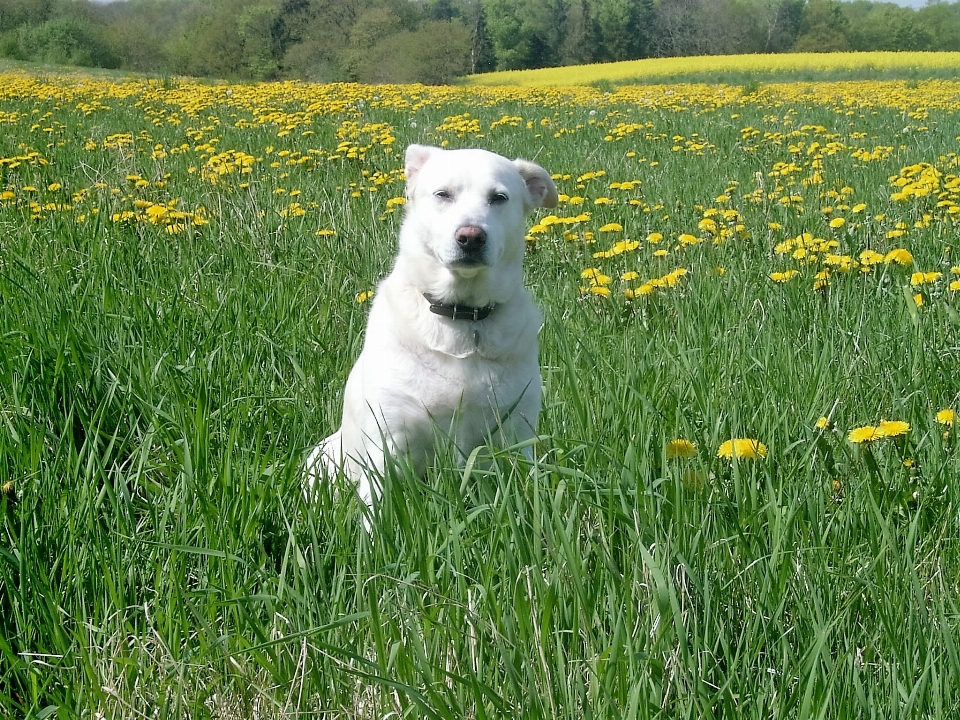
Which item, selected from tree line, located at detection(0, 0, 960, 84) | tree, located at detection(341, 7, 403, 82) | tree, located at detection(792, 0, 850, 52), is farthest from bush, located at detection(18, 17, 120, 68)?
tree, located at detection(792, 0, 850, 52)

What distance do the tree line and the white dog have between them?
21604 millimetres

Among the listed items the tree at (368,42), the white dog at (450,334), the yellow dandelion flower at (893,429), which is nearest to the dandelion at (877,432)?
the yellow dandelion flower at (893,429)

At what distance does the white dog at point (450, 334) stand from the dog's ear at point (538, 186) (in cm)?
19

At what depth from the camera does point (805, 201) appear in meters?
5.56

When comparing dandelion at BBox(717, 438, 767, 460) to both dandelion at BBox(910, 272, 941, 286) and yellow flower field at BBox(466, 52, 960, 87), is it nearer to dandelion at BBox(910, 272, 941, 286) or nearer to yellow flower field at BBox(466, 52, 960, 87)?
dandelion at BBox(910, 272, 941, 286)

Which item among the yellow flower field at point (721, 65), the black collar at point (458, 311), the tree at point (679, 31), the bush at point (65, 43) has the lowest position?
the black collar at point (458, 311)

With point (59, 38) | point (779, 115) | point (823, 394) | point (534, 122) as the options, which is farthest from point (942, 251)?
point (59, 38)

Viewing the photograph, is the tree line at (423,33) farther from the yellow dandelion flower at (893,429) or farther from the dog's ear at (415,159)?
the yellow dandelion flower at (893,429)

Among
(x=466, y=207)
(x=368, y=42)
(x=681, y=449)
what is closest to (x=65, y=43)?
(x=368, y=42)

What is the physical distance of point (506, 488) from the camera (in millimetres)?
1687

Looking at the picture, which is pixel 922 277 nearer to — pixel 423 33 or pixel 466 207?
pixel 466 207

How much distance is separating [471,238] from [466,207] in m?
0.17

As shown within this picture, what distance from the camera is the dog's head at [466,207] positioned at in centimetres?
263

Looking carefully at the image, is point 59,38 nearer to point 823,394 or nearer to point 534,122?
point 534,122
